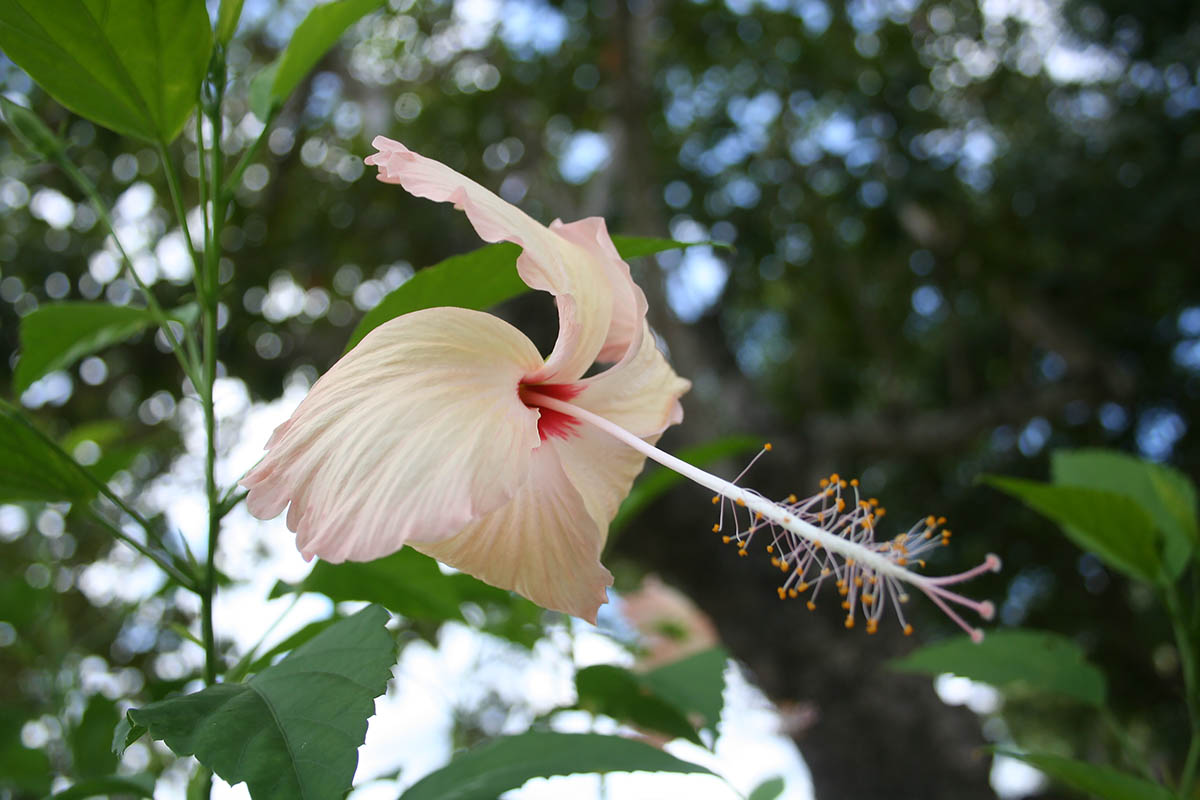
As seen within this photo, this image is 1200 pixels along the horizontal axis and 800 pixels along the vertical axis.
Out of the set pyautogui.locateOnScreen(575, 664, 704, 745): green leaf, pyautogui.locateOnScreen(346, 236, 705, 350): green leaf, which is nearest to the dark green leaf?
pyautogui.locateOnScreen(575, 664, 704, 745): green leaf

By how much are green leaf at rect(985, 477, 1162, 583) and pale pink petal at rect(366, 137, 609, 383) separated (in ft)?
1.96

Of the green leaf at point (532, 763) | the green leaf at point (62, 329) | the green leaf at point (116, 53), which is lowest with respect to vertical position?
the green leaf at point (532, 763)

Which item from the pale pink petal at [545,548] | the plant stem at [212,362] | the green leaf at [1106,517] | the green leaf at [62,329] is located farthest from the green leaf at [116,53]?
the green leaf at [1106,517]

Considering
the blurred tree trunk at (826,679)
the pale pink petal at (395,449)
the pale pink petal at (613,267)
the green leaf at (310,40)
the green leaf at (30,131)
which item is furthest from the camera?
the blurred tree trunk at (826,679)

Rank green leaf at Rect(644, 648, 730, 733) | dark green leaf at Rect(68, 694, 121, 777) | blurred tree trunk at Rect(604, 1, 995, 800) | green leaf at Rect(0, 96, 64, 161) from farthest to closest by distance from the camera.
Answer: blurred tree trunk at Rect(604, 1, 995, 800) → dark green leaf at Rect(68, 694, 121, 777) → green leaf at Rect(644, 648, 730, 733) → green leaf at Rect(0, 96, 64, 161)

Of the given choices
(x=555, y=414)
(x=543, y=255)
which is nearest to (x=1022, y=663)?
(x=555, y=414)

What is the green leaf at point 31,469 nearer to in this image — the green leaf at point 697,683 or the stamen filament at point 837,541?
the stamen filament at point 837,541

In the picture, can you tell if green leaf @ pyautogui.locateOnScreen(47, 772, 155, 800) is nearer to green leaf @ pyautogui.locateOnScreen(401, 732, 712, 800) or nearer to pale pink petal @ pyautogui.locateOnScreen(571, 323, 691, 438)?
green leaf @ pyautogui.locateOnScreen(401, 732, 712, 800)

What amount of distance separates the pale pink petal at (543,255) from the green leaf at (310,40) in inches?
9.4

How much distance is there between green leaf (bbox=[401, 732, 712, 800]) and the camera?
2.13 feet

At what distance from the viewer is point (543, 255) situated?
Answer: 1.98ft

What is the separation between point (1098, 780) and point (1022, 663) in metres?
0.25

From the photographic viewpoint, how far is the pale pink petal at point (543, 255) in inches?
22.3

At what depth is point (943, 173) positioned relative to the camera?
5.22 m
